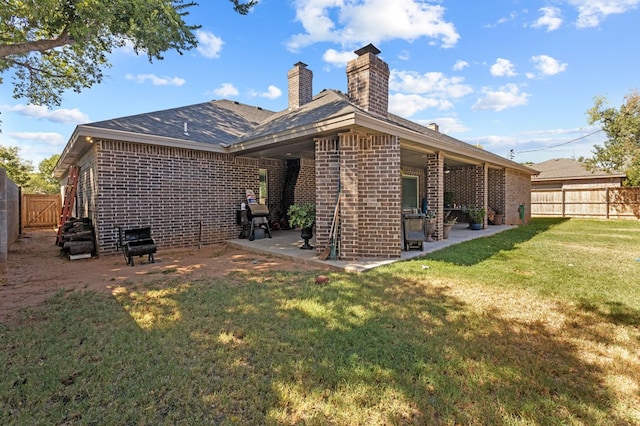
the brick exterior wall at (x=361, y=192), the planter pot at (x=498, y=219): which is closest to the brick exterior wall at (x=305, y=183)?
the brick exterior wall at (x=361, y=192)

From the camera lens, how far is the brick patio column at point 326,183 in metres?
6.32

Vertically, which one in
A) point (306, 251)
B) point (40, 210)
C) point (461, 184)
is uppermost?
point (461, 184)

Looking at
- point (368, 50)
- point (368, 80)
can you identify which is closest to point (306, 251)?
point (368, 80)

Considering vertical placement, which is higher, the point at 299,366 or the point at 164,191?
the point at 164,191

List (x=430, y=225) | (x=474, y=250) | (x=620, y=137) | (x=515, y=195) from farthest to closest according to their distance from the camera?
1. (x=620, y=137)
2. (x=515, y=195)
3. (x=430, y=225)
4. (x=474, y=250)

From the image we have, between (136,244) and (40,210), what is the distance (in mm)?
14674

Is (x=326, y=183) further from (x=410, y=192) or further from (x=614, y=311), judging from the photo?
(x=410, y=192)

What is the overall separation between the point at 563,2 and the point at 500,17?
57.1 inches

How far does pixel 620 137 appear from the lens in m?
17.7

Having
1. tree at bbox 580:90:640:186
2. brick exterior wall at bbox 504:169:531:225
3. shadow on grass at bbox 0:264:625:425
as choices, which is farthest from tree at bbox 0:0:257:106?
tree at bbox 580:90:640:186

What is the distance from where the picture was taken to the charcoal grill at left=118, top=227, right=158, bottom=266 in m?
6.23

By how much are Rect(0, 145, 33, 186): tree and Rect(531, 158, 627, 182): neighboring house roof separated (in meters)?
41.0

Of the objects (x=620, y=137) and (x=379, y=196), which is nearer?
(x=379, y=196)

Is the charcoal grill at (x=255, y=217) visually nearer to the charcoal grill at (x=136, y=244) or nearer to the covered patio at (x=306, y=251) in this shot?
the covered patio at (x=306, y=251)
